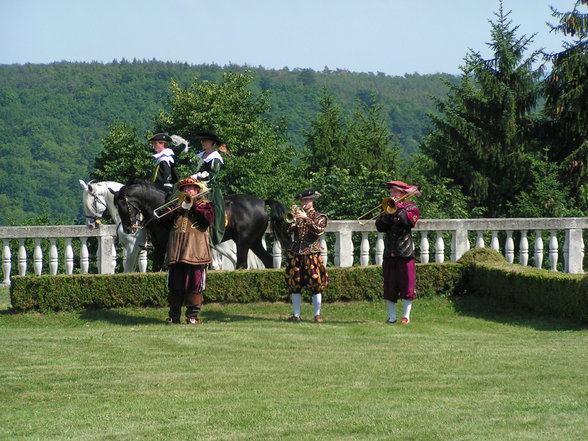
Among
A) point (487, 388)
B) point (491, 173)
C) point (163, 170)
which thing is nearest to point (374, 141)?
point (491, 173)

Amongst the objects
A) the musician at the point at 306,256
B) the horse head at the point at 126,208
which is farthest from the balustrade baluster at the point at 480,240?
the horse head at the point at 126,208

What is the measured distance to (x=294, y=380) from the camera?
29.5 ft

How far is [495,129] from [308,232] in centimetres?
1874

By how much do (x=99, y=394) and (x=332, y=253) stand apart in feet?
34.5

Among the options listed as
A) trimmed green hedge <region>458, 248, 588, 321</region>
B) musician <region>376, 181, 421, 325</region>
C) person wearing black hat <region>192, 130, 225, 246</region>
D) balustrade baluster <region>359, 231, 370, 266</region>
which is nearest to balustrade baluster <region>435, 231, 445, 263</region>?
trimmed green hedge <region>458, 248, 588, 321</region>

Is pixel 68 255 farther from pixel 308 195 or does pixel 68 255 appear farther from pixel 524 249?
pixel 524 249

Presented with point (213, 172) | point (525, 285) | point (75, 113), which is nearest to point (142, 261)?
point (213, 172)

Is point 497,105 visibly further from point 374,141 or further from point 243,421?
point 243,421

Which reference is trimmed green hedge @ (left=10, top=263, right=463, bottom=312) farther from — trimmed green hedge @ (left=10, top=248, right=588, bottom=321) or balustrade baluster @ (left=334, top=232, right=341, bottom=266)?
balustrade baluster @ (left=334, top=232, right=341, bottom=266)

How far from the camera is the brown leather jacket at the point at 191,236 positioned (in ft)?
41.0

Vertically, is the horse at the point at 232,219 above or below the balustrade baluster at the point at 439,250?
above

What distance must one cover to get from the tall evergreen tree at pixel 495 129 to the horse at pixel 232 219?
1535 cm

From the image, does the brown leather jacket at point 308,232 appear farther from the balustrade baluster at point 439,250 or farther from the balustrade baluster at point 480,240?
the balustrade baluster at point 480,240

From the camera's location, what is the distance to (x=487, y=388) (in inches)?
334
